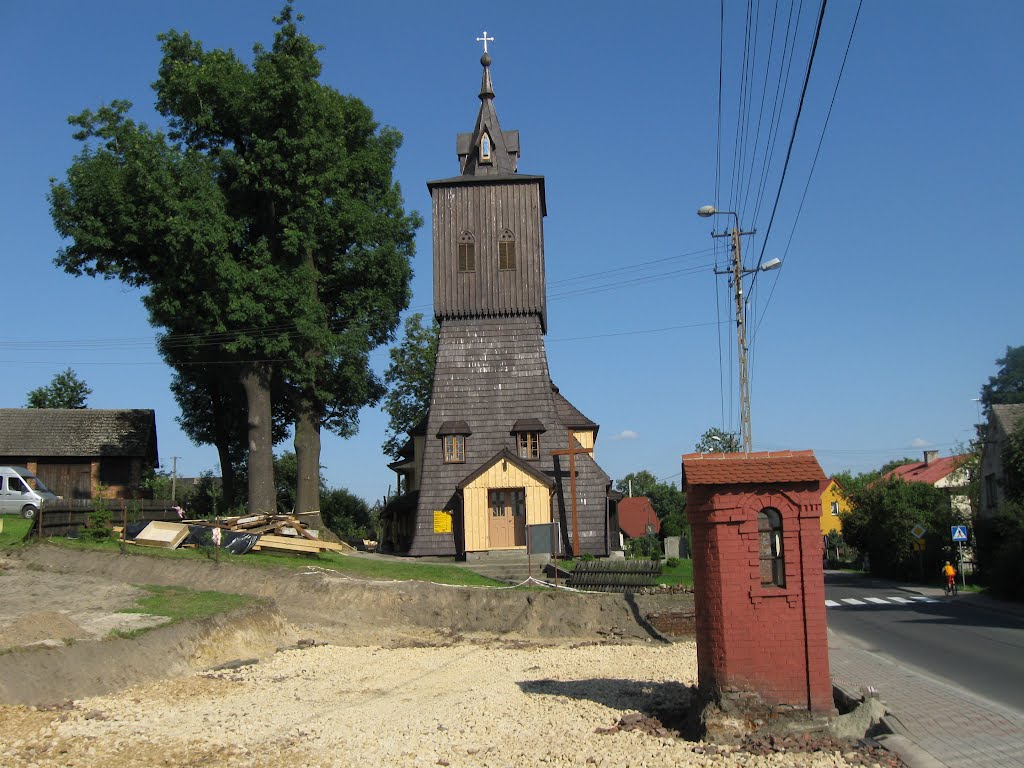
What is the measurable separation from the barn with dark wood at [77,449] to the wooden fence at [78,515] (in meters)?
15.5

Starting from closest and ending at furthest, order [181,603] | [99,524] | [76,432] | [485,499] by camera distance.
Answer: [181,603]
[99,524]
[485,499]
[76,432]

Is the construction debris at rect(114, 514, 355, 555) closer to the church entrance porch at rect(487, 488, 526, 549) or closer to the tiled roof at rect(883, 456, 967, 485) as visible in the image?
the church entrance porch at rect(487, 488, 526, 549)

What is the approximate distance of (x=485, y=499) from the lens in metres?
31.6

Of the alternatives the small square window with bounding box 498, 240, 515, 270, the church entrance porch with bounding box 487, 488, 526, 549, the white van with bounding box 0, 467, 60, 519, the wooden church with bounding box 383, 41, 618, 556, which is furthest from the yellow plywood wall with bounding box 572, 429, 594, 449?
the white van with bounding box 0, 467, 60, 519

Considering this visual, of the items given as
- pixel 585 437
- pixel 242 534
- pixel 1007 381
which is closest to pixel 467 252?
pixel 585 437

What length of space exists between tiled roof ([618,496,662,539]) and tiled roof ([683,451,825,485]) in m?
32.8

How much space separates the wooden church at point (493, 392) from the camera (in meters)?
31.7

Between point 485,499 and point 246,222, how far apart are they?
13.0 m

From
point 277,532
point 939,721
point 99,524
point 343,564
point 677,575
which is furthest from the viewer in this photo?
point 677,575

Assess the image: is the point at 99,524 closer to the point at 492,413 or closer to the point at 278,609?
the point at 278,609

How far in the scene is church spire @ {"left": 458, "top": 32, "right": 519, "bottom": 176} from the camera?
3553cm

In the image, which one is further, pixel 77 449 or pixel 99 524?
pixel 77 449

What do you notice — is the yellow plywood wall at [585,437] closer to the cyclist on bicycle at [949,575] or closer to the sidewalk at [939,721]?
the cyclist on bicycle at [949,575]

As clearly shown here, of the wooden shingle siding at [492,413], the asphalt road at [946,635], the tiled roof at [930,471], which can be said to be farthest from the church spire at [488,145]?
the tiled roof at [930,471]
